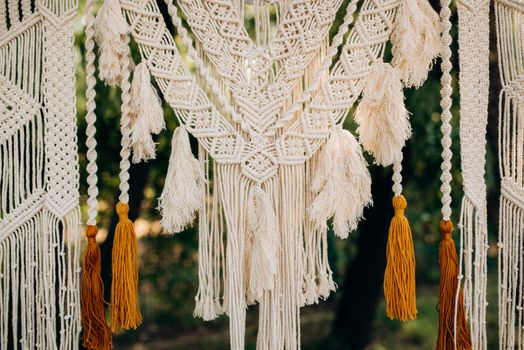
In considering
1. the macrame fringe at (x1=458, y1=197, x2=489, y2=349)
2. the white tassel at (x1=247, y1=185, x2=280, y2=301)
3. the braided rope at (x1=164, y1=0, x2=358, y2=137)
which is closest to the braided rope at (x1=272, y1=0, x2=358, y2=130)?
the braided rope at (x1=164, y1=0, x2=358, y2=137)

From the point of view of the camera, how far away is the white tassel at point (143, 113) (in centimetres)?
98

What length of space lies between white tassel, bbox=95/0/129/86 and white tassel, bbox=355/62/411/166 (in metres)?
0.48

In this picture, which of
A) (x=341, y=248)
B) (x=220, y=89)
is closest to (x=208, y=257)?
(x=220, y=89)

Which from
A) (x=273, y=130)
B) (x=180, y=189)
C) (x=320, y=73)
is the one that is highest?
(x=320, y=73)

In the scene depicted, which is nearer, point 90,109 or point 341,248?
point 90,109

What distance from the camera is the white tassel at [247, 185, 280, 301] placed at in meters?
0.98

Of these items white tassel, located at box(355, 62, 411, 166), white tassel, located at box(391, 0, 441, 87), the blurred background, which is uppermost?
white tassel, located at box(391, 0, 441, 87)

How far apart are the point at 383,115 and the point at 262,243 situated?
1.13 feet

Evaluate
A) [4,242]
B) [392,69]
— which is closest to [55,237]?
[4,242]

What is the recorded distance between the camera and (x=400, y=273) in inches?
39.9

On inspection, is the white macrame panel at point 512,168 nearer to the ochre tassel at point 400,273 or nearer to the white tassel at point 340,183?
the ochre tassel at point 400,273

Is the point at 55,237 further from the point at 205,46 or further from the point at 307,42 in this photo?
the point at 307,42

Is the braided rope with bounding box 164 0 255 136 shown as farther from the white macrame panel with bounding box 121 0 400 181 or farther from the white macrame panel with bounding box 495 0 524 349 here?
the white macrame panel with bounding box 495 0 524 349

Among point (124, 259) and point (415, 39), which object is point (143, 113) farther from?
point (415, 39)
